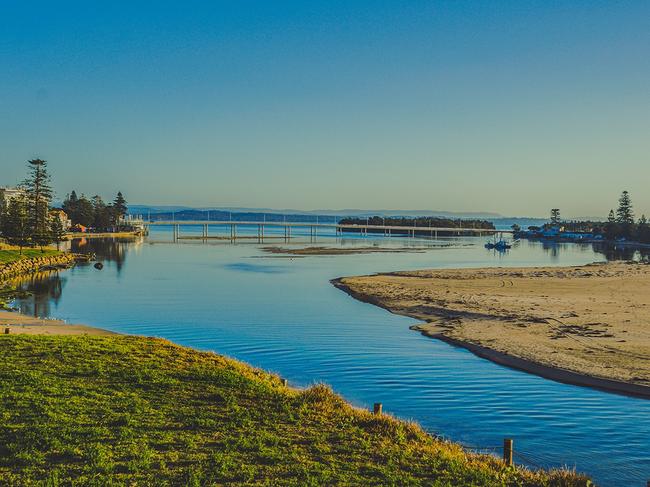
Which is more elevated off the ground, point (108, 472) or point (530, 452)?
point (108, 472)

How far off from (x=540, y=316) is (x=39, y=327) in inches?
1004

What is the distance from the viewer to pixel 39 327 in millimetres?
26578

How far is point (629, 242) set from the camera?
164 m

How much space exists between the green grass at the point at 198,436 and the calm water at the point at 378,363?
3.38m

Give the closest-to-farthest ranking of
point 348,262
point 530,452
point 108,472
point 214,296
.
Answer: point 108,472, point 530,452, point 214,296, point 348,262

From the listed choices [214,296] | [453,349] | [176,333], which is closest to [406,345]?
[453,349]

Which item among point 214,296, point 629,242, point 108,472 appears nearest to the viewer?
point 108,472

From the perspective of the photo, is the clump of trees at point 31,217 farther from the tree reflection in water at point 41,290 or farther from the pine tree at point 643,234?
the pine tree at point 643,234

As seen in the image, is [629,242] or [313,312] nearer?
[313,312]

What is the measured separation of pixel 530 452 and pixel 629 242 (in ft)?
552

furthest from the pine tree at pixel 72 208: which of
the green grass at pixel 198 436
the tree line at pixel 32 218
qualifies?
the green grass at pixel 198 436

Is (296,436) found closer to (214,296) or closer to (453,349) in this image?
(453,349)

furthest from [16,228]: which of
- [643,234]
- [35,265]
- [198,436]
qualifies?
[643,234]

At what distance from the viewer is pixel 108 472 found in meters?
9.35
